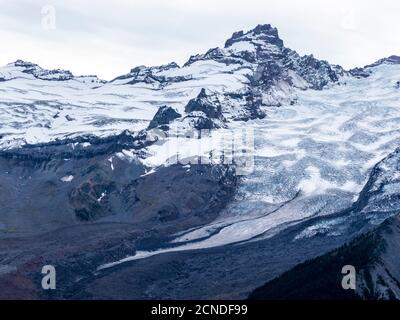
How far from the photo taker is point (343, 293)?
421ft

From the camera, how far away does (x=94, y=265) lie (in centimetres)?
19175

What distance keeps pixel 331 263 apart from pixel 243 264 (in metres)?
45.6

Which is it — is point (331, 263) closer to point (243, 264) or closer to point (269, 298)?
point (269, 298)

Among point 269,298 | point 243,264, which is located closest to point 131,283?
point 243,264

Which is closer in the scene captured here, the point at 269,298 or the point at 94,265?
the point at 269,298

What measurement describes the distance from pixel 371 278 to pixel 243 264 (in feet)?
185
